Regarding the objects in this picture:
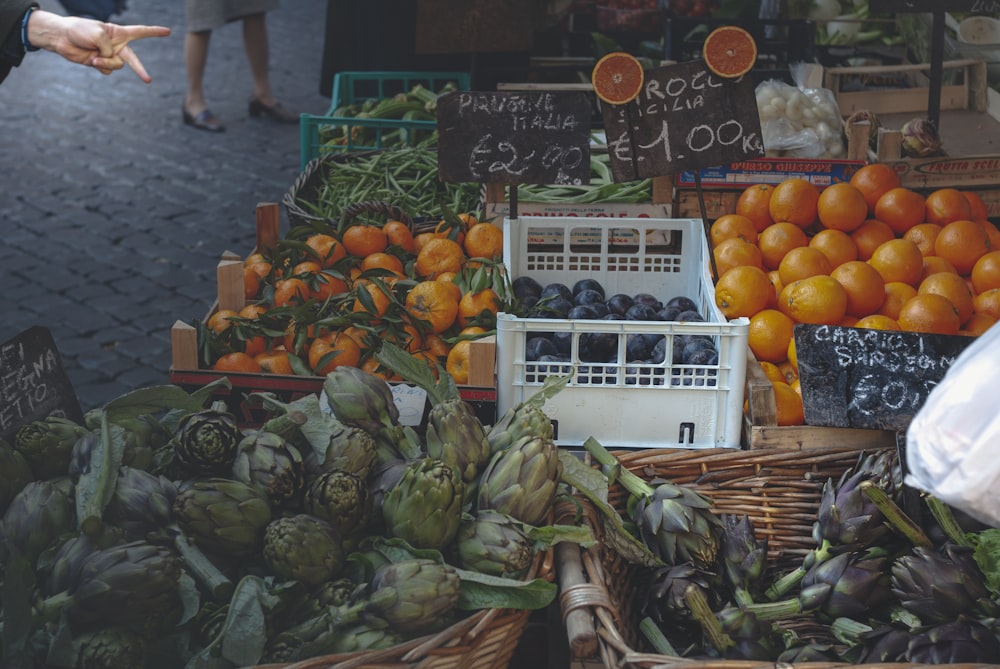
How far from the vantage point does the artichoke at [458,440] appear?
1779 millimetres

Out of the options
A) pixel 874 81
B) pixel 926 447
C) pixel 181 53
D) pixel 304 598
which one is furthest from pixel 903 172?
pixel 181 53

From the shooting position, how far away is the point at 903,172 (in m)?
3.26

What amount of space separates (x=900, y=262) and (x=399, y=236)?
137 centimetres

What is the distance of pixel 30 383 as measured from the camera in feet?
5.97

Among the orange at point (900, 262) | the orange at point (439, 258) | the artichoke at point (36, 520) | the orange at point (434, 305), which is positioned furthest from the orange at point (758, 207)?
the artichoke at point (36, 520)

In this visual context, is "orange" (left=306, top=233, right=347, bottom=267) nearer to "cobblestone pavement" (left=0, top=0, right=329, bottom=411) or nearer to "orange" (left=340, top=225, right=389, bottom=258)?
"orange" (left=340, top=225, right=389, bottom=258)

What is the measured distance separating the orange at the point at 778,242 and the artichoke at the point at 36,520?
6.20 feet

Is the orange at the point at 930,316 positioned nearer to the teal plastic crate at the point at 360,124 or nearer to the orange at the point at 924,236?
the orange at the point at 924,236

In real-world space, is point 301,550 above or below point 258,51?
below

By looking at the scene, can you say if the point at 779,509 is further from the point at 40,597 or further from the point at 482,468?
the point at 40,597

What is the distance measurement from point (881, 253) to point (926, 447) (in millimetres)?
1588

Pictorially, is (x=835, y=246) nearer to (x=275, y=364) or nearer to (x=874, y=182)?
(x=874, y=182)

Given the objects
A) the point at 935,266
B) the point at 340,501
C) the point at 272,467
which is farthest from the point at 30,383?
the point at 935,266

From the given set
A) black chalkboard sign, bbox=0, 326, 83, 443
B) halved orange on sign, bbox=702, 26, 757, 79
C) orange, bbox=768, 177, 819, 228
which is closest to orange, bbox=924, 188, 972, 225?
orange, bbox=768, 177, 819, 228
